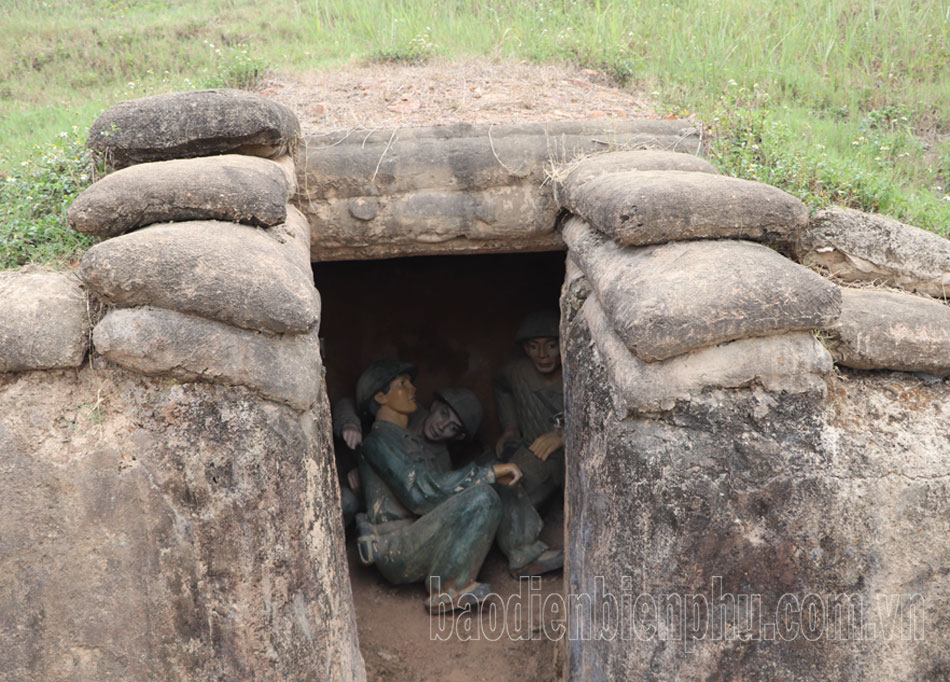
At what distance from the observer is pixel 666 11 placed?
6395 millimetres

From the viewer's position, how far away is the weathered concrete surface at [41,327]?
2.77 metres

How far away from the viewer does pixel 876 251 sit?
3564 mm

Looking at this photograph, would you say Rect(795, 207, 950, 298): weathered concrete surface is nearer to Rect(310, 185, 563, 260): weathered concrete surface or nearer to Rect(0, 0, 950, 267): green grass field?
Rect(0, 0, 950, 267): green grass field

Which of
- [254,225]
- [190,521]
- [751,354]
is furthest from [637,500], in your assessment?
[254,225]

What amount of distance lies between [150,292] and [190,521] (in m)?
0.70

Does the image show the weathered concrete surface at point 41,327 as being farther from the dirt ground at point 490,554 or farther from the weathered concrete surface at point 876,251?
the weathered concrete surface at point 876,251

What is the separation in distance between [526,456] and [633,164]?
1.92 m

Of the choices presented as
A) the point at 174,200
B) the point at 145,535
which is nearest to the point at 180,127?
the point at 174,200

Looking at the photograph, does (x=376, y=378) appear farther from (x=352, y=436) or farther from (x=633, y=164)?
(x=633, y=164)

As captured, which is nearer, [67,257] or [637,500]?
[637,500]

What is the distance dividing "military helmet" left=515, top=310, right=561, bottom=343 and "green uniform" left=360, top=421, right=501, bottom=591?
0.84 m

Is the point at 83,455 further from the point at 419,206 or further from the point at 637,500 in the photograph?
the point at 419,206

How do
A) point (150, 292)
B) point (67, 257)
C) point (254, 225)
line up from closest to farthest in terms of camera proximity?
point (150, 292) → point (254, 225) → point (67, 257)

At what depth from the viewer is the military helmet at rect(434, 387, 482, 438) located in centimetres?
512
